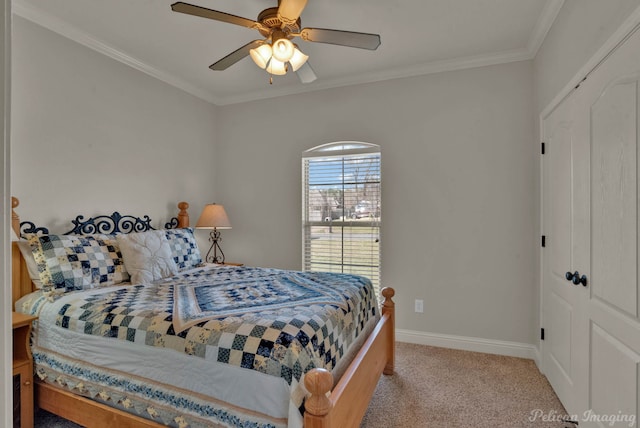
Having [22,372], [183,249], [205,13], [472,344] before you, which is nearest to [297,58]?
[205,13]

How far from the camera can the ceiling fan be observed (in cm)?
185

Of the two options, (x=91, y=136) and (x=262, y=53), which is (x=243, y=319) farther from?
(x=91, y=136)

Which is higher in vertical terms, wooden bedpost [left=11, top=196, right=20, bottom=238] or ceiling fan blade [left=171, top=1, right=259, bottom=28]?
ceiling fan blade [left=171, top=1, right=259, bottom=28]

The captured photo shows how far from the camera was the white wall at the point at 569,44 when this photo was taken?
5.24 feet

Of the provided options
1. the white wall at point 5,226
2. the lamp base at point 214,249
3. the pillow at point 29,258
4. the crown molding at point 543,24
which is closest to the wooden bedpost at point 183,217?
the lamp base at point 214,249

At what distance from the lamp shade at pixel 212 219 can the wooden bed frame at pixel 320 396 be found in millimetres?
1503

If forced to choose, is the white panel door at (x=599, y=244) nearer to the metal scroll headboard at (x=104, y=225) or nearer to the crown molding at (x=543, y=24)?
the crown molding at (x=543, y=24)

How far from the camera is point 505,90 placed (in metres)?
3.03

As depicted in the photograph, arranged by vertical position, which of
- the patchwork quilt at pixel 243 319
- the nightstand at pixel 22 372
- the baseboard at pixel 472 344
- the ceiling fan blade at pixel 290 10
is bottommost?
the baseboard at pixel 472 344

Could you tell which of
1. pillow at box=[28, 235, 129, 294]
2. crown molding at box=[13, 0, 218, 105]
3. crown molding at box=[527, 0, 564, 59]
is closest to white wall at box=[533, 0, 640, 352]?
crown molding at box=[527, 0, 564, 59]

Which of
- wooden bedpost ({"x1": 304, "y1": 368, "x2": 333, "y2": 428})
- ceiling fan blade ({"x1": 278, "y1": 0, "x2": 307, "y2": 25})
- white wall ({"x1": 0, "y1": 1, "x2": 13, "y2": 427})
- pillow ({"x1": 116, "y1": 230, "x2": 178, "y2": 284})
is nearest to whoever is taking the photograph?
white wall ({"x1": 0, "y1": 1, "x2": 13, "y2": 427})

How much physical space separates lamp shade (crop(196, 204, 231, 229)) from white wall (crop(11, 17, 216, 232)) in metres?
0.33

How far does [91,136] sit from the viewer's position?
2781 mm

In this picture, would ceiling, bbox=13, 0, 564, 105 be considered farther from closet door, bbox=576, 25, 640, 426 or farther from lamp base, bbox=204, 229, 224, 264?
lamp base, bbox=204, 229, 224, 264
